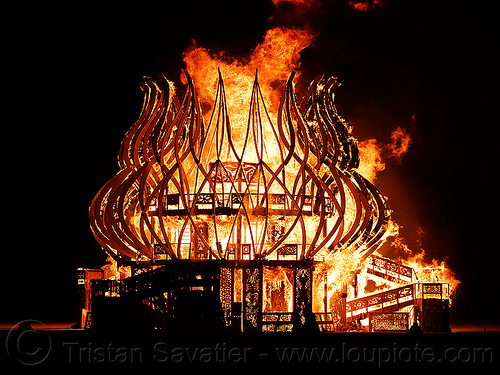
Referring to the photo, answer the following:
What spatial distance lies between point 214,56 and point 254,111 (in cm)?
804

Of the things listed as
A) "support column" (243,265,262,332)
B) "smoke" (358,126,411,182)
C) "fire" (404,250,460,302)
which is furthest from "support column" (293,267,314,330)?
"smoke" (358,126,411,182)

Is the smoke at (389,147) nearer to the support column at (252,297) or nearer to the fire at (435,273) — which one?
the fire at (435,273)

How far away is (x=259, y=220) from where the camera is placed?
4022cm

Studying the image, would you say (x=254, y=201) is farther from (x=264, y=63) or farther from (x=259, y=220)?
(x=264, y=63)

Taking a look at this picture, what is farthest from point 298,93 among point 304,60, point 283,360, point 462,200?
point 283,360

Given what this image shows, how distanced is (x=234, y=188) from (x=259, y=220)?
114 inches

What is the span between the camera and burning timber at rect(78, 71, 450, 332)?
37938mm

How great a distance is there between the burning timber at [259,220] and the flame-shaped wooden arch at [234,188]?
0.05 meters

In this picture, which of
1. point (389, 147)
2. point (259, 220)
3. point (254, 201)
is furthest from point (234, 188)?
point (389, 147)

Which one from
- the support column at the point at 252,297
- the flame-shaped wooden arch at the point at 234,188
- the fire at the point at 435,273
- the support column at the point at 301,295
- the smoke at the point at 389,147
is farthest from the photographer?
the smoke at the point at 389,147

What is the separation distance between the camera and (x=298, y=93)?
50000 millimetres

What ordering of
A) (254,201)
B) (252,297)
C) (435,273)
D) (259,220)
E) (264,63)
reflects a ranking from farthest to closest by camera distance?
(264,63) → (435,273) → (259,220) → (254,201) → (252,297)

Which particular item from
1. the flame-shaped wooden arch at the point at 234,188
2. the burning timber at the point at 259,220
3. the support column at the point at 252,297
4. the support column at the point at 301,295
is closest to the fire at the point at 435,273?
the burning timber at the point at 259,220

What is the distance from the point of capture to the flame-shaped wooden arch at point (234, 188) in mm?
38125
